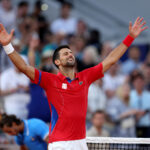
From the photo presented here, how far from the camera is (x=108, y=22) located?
15.1 metres

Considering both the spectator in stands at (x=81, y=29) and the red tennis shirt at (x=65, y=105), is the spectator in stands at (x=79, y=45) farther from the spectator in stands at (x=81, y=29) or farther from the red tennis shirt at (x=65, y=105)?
the red tennis shirt at (x=65, y=105)

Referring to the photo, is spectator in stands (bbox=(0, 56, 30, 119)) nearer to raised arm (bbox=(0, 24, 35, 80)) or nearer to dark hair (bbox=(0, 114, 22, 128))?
dark hair (bbox=(0, 114, 22, 128))

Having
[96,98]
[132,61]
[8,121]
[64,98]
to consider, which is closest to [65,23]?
[132,61]

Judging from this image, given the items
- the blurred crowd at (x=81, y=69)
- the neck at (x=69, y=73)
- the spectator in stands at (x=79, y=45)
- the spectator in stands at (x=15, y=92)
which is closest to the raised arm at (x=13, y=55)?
the neck at (x=69, y=73)

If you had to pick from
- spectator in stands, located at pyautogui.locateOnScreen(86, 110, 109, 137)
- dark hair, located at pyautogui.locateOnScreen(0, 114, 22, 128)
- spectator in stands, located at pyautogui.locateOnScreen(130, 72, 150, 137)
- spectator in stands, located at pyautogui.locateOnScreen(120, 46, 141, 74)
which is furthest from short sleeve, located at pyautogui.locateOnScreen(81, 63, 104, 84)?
spectator in stands, located at pyautogui.locateOnScreen(120, 46, 141, 74)

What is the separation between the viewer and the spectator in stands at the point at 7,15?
1204cm

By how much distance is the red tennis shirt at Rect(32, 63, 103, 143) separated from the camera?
5324 millimetres

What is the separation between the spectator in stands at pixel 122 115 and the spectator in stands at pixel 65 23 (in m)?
3.28

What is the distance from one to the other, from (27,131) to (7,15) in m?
5.59

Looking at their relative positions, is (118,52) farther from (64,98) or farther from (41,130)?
(41,130)

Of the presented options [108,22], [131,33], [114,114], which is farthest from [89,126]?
[108,22]

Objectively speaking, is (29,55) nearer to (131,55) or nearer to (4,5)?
(4,5)

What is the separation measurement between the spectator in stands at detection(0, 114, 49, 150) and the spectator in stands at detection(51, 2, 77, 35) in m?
5.86

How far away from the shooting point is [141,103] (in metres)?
10.5
